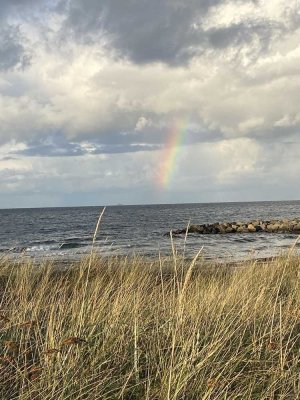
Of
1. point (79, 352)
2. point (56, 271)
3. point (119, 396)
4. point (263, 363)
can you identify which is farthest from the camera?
point (56, 271)

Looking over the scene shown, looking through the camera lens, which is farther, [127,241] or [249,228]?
[249,228]

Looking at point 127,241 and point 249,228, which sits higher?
point 127,241

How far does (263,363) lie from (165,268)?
8924 mm

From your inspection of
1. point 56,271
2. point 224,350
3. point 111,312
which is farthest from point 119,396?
point 56,271

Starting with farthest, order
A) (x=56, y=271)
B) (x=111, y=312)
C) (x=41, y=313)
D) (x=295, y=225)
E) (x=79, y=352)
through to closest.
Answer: (x=295, y=225)
(x=56, y=271)
(x=41, y=313)
(x=111, y=312)
(x=79, y=352)

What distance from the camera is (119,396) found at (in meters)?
2.80

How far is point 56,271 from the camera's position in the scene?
12.0m

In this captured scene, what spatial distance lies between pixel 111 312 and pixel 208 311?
960 mm

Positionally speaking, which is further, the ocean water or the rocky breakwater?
the rocky breakwater

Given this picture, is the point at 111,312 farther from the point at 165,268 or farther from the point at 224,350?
the point at 165,268

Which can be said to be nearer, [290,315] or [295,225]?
[290,315]

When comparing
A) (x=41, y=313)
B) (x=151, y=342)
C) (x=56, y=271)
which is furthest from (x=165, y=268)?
(x=151, y=342)

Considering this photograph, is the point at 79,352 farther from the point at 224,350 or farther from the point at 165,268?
the point at 165,268

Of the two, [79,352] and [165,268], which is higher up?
[79,352]
